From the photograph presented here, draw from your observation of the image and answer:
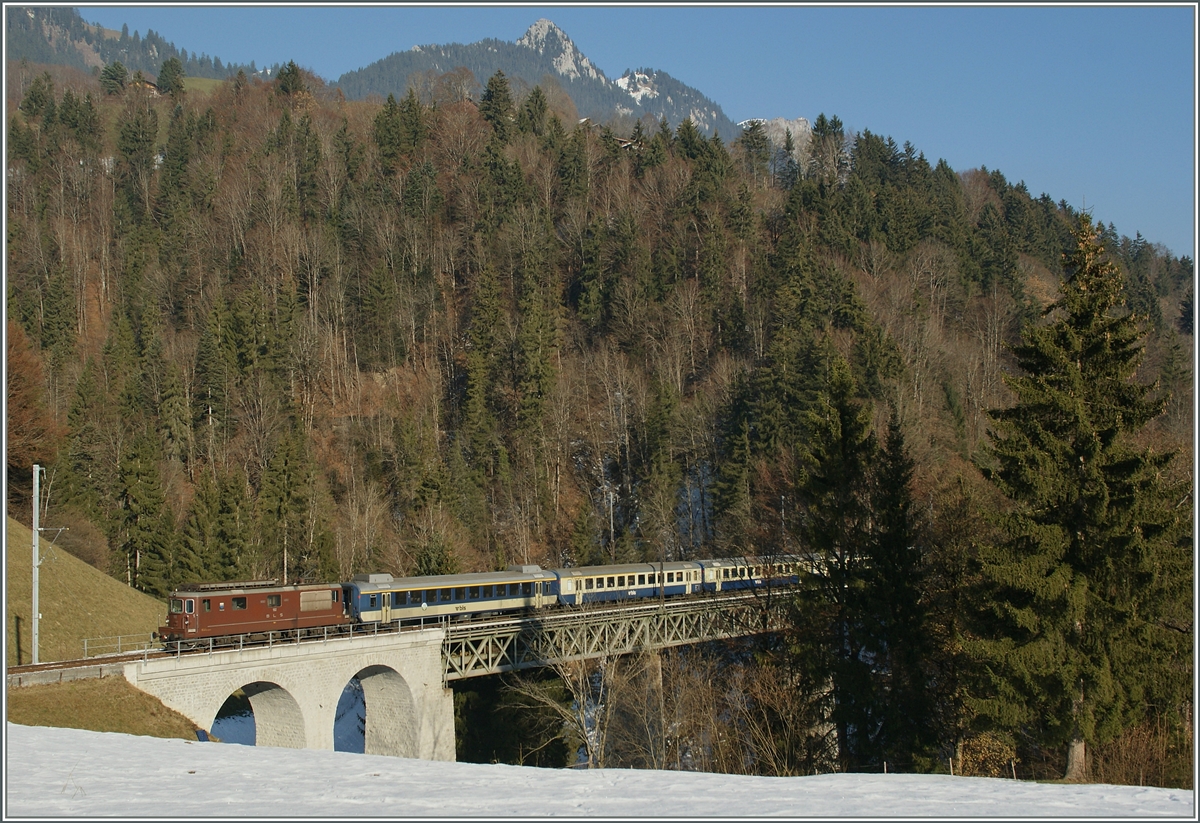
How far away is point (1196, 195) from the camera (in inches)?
536

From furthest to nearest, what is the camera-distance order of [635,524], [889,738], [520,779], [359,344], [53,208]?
[53,208]
[359,344]
[635,524]
[889,738]
[520,779]

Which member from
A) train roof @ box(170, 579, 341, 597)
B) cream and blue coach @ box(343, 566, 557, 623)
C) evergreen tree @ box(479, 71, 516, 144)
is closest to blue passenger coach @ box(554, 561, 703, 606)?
cream and blue coach @ box(343, 566, 557, 623)

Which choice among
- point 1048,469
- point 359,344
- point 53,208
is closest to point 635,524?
point 359,344

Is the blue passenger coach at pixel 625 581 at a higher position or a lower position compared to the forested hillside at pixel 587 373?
lower

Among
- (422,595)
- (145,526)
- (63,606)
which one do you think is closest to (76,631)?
(63,606)

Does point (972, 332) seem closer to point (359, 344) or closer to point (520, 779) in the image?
point (359, 344)

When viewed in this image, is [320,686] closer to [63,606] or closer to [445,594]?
[445,594]

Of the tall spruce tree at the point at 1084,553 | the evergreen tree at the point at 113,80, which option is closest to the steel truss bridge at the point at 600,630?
the tall spruce tree at the point at 1084,553

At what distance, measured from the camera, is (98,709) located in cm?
2358

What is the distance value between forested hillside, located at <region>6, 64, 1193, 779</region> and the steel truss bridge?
3.86 meters

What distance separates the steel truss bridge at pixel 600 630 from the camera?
35312 mm

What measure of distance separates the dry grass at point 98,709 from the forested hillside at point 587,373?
17.1m

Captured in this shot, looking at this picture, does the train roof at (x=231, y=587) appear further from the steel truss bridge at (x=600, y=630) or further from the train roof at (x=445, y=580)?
the steel truss bridge at (x=600, y=630)

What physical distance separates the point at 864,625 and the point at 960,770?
16.3ft
